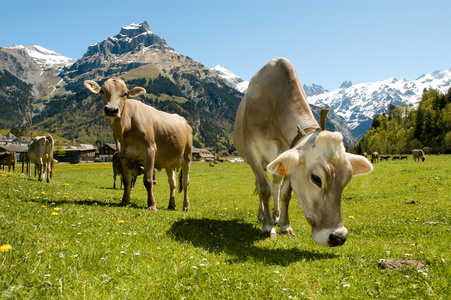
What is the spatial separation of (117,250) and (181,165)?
8.73m

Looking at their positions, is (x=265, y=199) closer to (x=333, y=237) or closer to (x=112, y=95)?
(x=333, y=237)

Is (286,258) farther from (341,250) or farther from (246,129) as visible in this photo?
(246,129)

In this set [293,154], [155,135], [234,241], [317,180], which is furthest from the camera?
[155,135]

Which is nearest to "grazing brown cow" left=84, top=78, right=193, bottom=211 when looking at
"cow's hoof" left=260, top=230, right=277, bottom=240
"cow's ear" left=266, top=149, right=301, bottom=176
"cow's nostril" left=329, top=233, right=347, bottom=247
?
"cow's hoof" left=260, top=230, right=277, bottom=240

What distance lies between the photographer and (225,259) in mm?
4586

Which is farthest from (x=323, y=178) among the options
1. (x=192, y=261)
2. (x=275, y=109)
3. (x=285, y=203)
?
(x=275, y=109)

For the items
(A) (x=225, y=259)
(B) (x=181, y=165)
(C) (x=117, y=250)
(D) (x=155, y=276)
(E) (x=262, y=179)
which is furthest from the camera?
(B) (x=181, y=165)

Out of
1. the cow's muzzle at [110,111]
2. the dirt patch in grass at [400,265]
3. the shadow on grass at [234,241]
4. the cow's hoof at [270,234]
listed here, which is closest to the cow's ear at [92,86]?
the cow's muzzle at [110,111]

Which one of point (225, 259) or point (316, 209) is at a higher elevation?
point (316, 209)

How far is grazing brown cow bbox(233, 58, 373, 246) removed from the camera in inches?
187

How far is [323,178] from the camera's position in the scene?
4.75 m

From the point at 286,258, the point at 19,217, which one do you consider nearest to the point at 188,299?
the point at 286,258

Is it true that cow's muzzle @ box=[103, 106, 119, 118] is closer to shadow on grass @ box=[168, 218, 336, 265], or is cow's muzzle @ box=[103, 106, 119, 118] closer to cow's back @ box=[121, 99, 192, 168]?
cow's back @ box=[121, 99, 192, 168]

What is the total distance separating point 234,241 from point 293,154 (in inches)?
86.4
